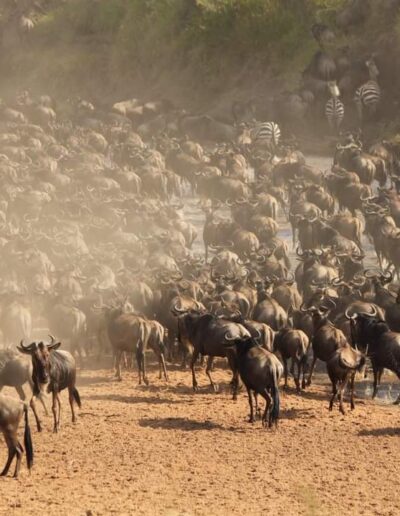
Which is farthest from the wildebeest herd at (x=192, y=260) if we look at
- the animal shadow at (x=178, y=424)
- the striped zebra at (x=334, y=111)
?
the striped zebra at (x=334, y=111)

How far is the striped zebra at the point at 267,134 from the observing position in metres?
51.6

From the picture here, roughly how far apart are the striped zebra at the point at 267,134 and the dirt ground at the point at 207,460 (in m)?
30.8

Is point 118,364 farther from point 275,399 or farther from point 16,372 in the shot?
point 275,399

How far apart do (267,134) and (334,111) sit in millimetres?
5035

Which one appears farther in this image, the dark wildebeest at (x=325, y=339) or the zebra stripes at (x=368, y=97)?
the zebra stripes at (x=368, y=97)

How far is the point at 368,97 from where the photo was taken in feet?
181

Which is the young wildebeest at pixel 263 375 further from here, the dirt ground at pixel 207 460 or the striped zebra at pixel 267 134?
the striped zebra at pixel 267 134

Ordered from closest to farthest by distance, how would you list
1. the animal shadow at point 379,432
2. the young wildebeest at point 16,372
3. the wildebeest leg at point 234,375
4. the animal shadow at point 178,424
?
the animal shadow at point 379,432 → the animal shadow at point 178,424 → the young wildebeest at point 16,372 → the wildebeest leg at point 234,375

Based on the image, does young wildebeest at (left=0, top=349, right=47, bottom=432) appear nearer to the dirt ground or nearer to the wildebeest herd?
the wildebeest herd

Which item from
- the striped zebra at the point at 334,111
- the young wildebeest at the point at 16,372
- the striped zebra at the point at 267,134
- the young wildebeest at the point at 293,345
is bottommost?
the young wildebeest at the point at 16,372

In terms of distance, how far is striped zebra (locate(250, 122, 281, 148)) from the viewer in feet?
169

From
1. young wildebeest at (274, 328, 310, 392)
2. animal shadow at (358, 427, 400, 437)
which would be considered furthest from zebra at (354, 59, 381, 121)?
animal shadow at (358, 427, 400, 437)

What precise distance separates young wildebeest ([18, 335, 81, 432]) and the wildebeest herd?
1.1 inches

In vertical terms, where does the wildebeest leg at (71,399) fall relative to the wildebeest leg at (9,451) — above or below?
above
